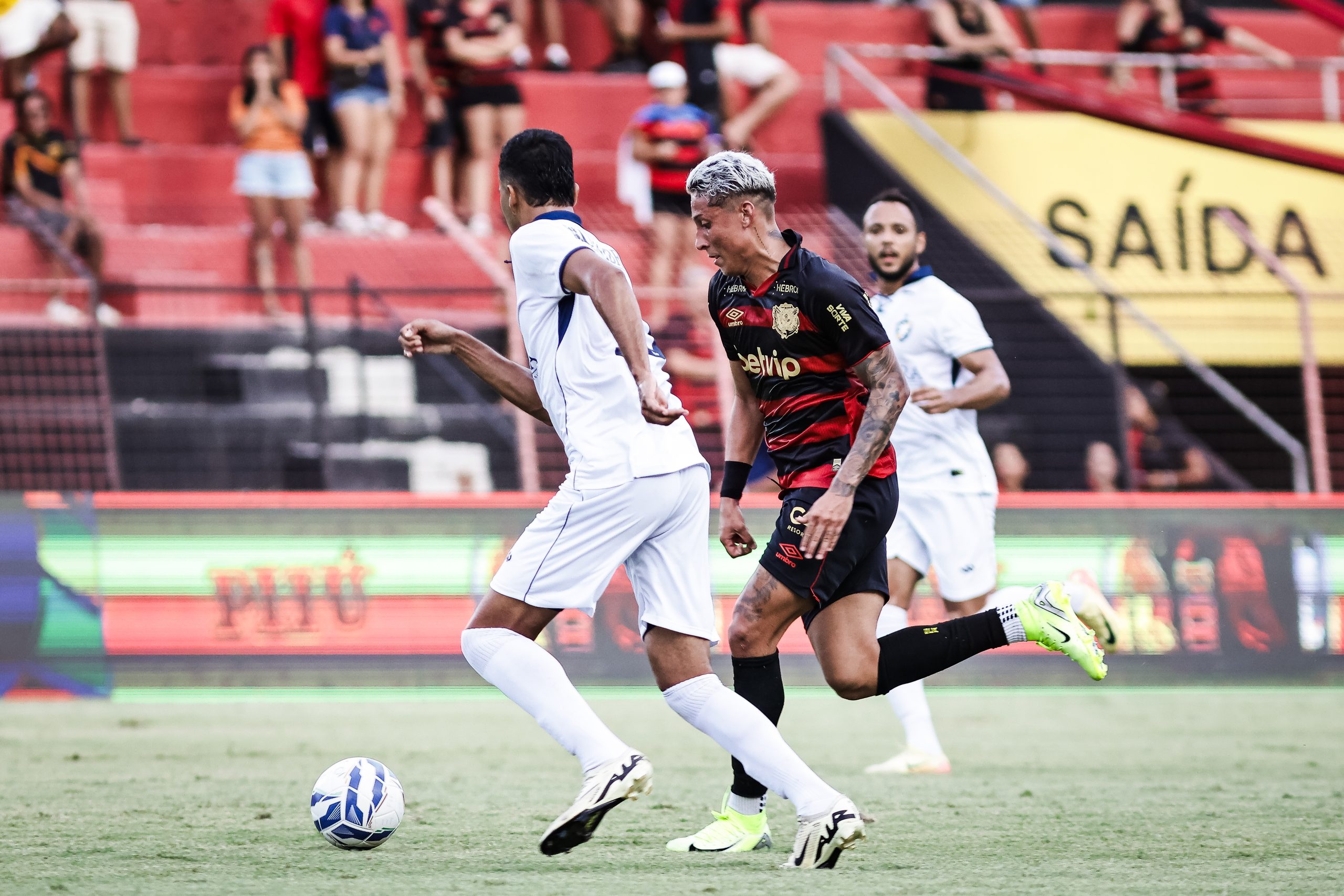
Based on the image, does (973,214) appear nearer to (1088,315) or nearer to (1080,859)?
(1088,315)

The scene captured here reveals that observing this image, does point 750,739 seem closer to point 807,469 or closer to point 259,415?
point 807,469

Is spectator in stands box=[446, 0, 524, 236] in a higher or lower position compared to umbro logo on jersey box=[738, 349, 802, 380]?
higher

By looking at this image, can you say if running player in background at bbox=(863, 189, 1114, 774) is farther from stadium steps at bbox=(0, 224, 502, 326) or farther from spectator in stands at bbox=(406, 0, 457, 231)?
spectator in stands at bbox=(406, 0, 457, 231)

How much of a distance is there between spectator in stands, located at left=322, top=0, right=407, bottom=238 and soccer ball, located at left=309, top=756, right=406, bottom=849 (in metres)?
10.7

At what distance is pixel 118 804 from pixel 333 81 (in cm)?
1007

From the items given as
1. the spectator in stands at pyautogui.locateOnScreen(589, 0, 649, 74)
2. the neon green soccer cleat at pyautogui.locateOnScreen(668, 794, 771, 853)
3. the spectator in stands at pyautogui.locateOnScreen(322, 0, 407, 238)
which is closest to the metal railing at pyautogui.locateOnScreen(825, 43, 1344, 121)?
the spectator in stands at pyautogui.locateOnScreen(589, 0, 649, 74)

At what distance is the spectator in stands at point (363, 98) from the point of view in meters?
15.0

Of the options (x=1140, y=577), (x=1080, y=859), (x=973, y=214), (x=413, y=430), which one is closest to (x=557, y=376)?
(x=1080, y=859)

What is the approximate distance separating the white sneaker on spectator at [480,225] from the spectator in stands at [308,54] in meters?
1.29

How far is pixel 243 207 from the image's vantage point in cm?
1617

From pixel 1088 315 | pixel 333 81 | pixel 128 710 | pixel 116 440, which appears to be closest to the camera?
→ pixel 128 710

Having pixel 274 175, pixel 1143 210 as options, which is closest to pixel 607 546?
pixel 274 175

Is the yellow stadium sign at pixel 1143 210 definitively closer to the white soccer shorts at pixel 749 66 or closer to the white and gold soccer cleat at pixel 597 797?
the white soccer shorts at pixel 749 66

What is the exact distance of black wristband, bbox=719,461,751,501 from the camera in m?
5.75
